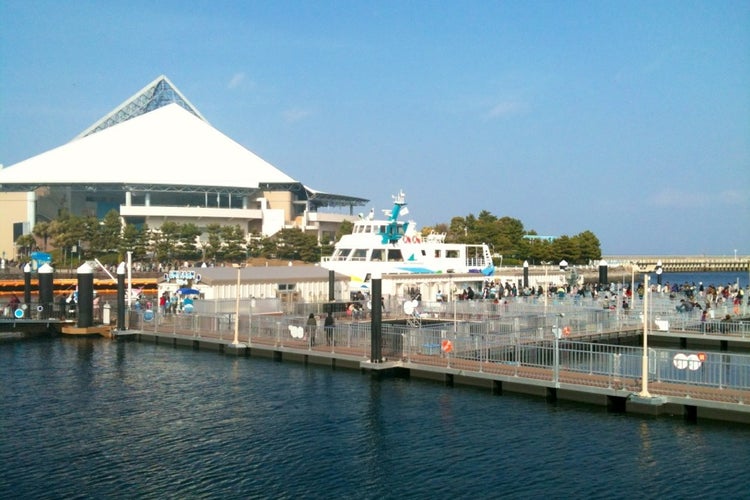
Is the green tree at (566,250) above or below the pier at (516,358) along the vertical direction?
above

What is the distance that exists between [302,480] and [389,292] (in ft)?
109

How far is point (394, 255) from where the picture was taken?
50875 millimetres

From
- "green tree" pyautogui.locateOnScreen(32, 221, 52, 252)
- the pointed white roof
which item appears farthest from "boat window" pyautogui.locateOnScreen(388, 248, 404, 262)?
the pointed white roof

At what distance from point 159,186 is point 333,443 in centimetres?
8172

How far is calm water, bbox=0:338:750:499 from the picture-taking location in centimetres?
1495

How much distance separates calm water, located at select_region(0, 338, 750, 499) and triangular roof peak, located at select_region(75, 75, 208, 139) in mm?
116151

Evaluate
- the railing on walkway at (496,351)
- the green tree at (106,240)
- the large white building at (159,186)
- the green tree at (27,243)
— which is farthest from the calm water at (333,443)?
the large white building at (159,186)

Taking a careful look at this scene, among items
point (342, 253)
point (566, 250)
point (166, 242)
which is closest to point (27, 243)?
point (166, 242)

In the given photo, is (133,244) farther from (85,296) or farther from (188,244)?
(85,296)

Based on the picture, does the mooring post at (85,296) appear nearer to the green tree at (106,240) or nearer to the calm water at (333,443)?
the calm water at (333,443)

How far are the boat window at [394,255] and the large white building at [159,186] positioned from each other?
1812 inches

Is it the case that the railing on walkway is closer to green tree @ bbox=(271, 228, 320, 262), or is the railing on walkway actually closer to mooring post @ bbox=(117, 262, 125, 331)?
mooring post @ bbox=(117, 262, 125, 331)

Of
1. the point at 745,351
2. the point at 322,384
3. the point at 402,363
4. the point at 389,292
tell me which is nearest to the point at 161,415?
the point at 322,384

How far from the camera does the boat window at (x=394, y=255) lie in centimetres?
5059
